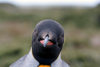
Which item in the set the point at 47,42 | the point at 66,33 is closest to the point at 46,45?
the point at 47,42

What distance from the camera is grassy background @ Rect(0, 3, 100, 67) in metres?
7.51

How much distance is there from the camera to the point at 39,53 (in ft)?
8.63

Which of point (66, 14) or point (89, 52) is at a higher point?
point (66, 14)

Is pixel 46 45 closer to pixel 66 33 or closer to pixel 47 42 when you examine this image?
pixel 47 42

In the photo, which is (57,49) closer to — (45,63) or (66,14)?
(45,63)

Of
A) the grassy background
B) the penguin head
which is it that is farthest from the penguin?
the grassy background

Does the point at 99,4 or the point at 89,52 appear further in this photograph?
the point at 99,4

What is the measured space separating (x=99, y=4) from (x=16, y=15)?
3.24 meters

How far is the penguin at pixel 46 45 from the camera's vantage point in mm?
2553

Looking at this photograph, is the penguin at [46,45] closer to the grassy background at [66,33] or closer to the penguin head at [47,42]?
the penguin head at [47,42]

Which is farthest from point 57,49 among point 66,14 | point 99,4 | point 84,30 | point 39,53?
point 99,4

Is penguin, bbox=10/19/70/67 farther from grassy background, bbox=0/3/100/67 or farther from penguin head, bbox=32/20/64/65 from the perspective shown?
grassy background, bbox=0/3/100/67

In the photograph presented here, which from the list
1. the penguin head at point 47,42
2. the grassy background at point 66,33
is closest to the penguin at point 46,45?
the penguin head at point 47,42

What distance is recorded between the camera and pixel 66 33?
32.1 feet
